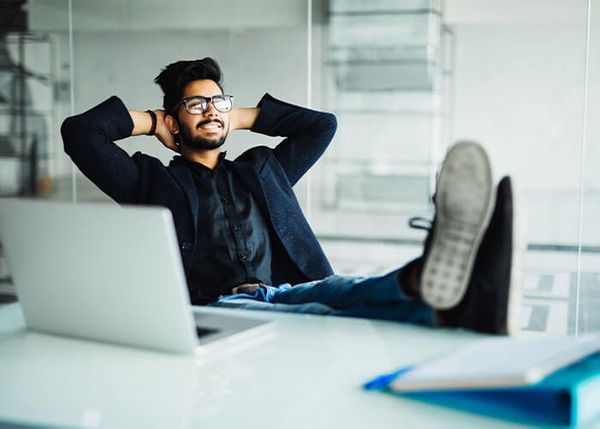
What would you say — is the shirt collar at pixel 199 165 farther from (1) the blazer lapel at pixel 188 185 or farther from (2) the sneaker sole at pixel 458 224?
(2) the sneaker sole at pixel 458 224

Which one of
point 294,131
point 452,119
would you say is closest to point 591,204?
point 452,119

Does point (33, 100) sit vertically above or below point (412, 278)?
above

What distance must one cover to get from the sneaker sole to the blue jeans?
0.11m

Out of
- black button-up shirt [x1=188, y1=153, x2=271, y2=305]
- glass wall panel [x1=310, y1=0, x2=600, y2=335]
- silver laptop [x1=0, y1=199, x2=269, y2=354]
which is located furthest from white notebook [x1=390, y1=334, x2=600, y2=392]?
glass wall panel [x1=310, y1=0, x2=600, y2=335]

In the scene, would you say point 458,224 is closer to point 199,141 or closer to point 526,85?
point 199,141

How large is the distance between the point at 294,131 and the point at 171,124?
0.41 metres

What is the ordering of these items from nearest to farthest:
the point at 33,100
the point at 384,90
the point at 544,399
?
the point at 544,399, the point at 384,90, the point at 33,100

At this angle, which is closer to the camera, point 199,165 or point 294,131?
point 199,165

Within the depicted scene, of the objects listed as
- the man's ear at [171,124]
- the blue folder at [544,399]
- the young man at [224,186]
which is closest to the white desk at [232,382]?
the blue folder at [544,399]

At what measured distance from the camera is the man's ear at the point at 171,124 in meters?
2.52

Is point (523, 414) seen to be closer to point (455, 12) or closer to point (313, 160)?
point (313, 160)

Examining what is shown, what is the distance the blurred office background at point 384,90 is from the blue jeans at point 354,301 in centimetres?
226

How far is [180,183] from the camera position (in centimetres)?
235

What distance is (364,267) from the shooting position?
16.3 feet
